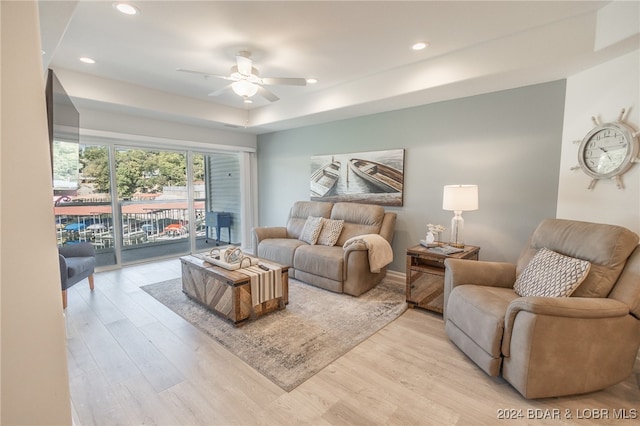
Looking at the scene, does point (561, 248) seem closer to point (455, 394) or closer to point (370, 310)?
point (455, 394)

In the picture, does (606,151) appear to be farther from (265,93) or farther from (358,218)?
Result: (265,93)

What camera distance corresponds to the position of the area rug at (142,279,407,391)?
2.14 meters

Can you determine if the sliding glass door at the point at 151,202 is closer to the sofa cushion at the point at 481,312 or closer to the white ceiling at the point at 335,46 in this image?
the white ceiling at the point at 335,46

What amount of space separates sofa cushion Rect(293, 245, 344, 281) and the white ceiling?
188cm

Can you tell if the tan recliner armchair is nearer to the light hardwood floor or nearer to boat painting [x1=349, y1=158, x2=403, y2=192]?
the light hardwood floor

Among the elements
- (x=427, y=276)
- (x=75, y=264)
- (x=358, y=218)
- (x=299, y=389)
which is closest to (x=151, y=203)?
(x=75, y=264)

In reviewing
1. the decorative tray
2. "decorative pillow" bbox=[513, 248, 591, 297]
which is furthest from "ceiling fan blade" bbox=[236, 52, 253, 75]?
"decorative pillow" bbox=[513, 248, 591, 297]

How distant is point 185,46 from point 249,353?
2763 mm

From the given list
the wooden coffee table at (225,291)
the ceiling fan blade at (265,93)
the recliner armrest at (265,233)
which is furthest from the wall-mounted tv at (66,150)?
the recliner armrest at (265,233)

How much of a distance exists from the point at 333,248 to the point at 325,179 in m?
1.36

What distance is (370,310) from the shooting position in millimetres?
3014

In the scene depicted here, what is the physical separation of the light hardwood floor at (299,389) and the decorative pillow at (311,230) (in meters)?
1.79

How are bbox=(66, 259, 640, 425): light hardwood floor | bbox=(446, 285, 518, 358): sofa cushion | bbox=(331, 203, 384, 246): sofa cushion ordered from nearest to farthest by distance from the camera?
1. bbox=(66, 259, 640, 425): light hardwood floor
2. bbox=(446, 285, 518, 358): sofa cushion
3. bbox=(331, 203, 384, 246): sofa cushion

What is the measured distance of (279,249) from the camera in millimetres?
4004
